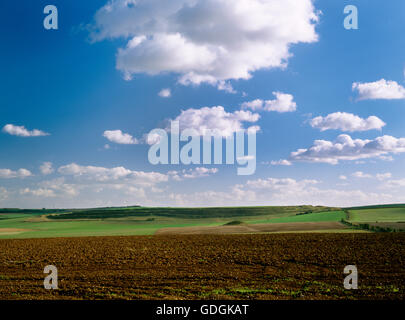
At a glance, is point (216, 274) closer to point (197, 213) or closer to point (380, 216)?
point (380, 216)

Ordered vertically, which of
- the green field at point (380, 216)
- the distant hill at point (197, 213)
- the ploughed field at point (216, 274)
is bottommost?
the distant hill at point (197, 213)

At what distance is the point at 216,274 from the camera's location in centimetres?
2253

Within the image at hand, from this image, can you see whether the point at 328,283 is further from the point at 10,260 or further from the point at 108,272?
the point at 10,260

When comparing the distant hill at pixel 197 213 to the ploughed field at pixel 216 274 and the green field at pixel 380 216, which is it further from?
the ploughed field at pixel 216 274

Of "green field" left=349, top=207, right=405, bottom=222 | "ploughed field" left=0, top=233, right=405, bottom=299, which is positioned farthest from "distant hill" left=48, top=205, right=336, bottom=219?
"ploughed field" left=0, top=233, right=405, bottom=299

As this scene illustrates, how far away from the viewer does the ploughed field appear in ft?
55.0

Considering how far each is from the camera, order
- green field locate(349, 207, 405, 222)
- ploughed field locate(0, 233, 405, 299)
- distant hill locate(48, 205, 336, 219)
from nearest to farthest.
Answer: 1. ploughed field locate(0, 233, 405, 299)
2. green field locate(349, 207, 405, 222)
3. distant hill locate(48, 205, 336, 219)

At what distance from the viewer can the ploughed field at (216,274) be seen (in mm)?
16766

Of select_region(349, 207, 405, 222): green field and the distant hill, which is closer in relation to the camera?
select_region(349, 207, 405, 222): green field

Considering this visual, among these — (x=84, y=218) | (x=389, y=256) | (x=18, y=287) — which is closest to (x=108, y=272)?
(x=18, y=287)

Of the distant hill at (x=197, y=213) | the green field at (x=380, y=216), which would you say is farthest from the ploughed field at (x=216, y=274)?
the distant hill at (x=197, y=213)

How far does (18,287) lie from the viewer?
18750 millimetres

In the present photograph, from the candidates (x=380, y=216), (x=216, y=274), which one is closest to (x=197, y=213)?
(x=380, y=216)

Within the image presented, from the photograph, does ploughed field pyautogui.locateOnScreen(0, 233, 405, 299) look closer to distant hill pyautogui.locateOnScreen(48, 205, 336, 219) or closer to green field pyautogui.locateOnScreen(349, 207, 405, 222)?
green field pyautogui.locateOnScreen(349, 207, 405, 222)
